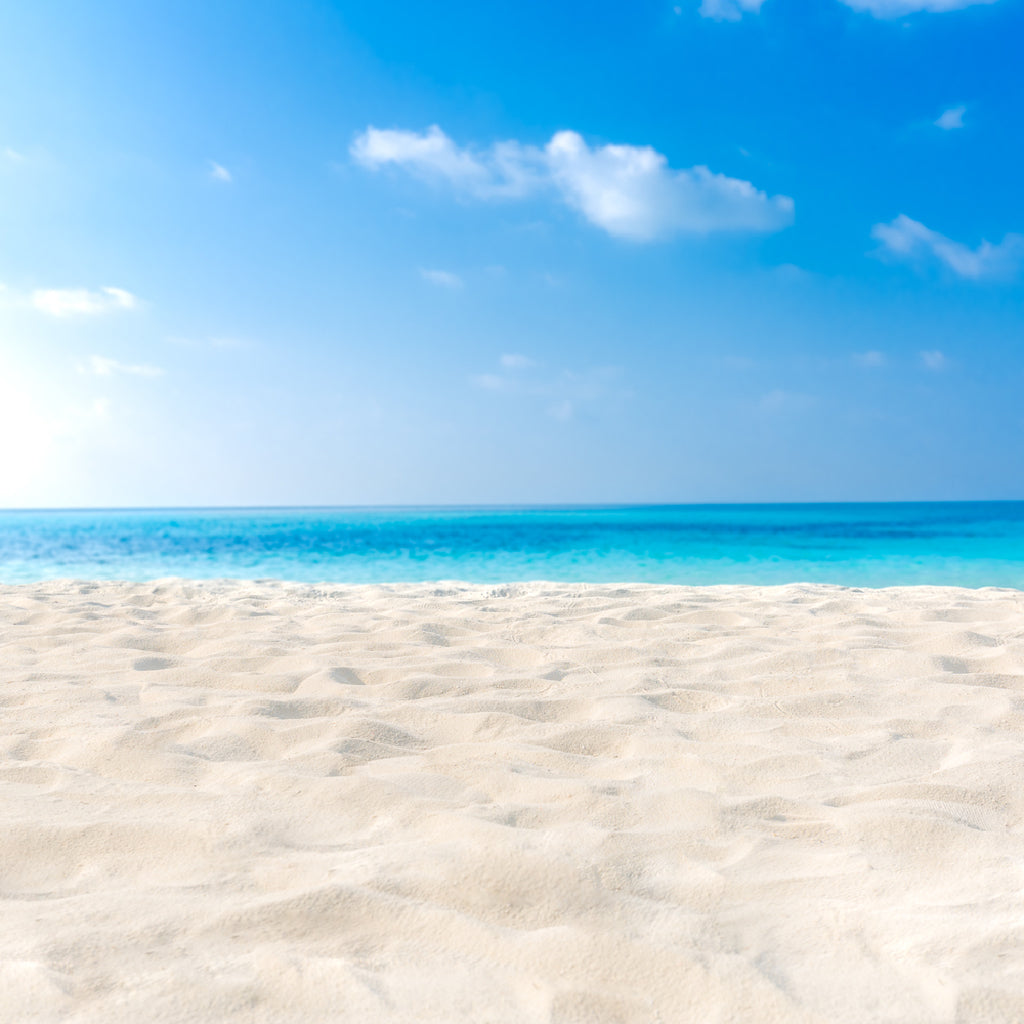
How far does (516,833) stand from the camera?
67.4 inches

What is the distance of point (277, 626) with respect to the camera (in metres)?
4.40

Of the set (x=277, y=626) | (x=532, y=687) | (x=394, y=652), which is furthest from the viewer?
(x=277, y=626)

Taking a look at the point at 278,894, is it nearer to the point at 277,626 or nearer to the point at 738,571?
the point at 277,626

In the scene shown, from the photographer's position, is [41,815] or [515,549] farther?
[515,549]

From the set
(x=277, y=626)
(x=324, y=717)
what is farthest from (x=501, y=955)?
(x=277, y=626)

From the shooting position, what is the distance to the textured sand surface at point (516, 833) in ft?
3.99

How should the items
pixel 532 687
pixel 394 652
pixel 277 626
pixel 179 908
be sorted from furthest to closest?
pixel 277 626, pixel 394 652, pixel 532 687, pixel 179 908

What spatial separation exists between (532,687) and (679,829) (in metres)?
1.28

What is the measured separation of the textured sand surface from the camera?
121 centimetres

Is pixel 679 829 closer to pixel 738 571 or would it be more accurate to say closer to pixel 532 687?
pixel 532 687

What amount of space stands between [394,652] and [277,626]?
1104 millimetres

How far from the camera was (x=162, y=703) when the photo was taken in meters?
2.76

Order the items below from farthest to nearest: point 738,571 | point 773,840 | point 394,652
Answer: point 738,571 < point 394,652 < point 773,840

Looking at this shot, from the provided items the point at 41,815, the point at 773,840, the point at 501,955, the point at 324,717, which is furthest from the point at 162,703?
the point at 773,840
